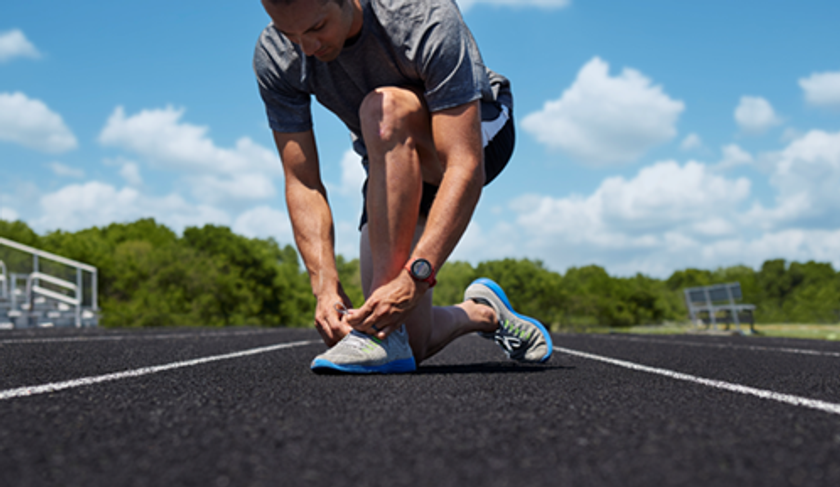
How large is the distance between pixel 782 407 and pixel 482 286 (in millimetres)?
1608

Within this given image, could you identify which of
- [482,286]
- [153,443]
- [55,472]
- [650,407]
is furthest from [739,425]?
[482,286]

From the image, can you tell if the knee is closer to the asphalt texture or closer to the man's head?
the man's head

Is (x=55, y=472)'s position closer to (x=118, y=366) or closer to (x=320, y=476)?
(x=320, y=476)

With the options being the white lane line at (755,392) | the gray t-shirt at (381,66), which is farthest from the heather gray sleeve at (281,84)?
the white lane line at (755,392)

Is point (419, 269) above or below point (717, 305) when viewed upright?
above

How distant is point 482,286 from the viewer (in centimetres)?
302

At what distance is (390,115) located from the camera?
91.4 inches

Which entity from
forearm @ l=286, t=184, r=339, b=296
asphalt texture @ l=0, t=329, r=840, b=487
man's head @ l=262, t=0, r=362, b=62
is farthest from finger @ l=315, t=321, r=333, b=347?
man's head @ l=262, t=0, r=362, b=62

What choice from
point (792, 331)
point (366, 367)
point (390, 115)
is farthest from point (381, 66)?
point (792, 331)

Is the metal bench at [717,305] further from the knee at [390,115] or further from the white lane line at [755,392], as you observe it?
the knee at [390,115]

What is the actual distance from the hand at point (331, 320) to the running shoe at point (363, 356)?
0.38 feet

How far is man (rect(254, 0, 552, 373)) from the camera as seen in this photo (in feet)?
7.29

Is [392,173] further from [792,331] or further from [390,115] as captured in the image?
[792,331]

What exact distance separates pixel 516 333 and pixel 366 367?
930 millimetres
